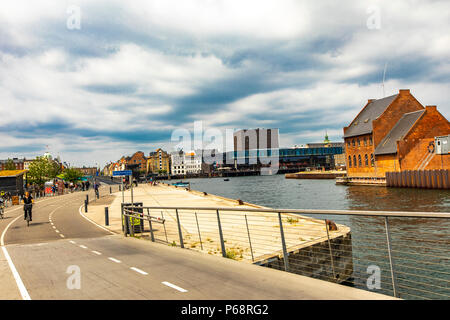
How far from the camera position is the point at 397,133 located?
207 ft

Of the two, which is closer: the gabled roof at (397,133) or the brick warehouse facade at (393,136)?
the brick warehouse facade at (393,136)

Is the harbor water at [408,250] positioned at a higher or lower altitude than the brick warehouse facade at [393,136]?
lower

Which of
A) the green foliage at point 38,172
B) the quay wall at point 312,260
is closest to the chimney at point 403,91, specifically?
the quay wall at point 312,260

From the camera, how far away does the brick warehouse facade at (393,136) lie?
57.8m

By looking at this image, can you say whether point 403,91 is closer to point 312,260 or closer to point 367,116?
point 367,116

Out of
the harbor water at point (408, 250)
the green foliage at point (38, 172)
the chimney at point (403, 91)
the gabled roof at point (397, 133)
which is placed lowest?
the harbor water at point (408, 250)

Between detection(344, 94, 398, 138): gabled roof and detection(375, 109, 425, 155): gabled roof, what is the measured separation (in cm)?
396

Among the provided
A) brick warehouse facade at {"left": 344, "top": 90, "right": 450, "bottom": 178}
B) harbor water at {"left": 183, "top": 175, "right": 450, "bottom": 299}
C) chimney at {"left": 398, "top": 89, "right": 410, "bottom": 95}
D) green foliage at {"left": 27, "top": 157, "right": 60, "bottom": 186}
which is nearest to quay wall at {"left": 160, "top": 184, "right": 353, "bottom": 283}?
harbor water at {"left": 183, "top": 175, "right": 450, "bottom": 299}

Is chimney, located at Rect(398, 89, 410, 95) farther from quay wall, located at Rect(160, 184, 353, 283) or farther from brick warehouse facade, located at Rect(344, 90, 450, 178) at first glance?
quay wall, located at Rect(160, 184, 353, 283)

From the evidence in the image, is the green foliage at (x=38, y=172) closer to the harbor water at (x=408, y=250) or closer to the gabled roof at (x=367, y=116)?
the harbor water at (x=408, y=250)

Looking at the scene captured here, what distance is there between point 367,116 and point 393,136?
11170 mm
